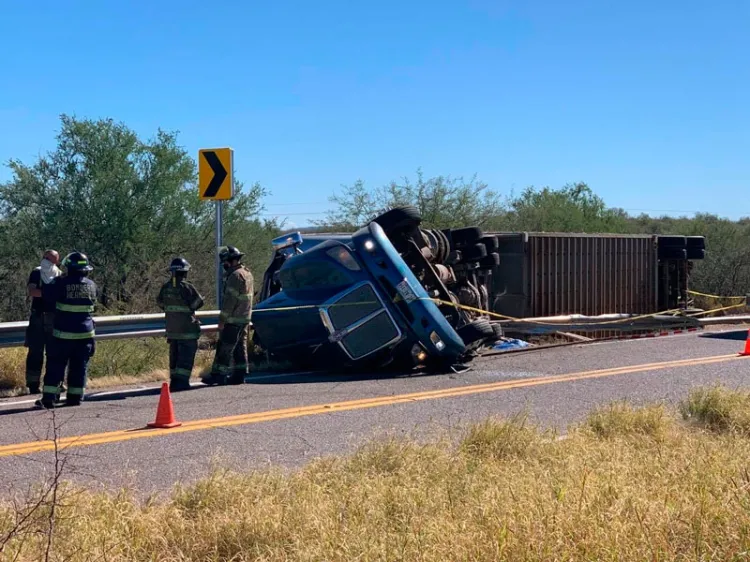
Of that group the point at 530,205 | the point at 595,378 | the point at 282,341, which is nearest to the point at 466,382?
the point at 595,378

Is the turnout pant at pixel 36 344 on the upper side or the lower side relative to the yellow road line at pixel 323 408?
upper

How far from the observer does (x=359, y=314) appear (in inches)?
449

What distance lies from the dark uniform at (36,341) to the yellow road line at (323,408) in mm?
2916

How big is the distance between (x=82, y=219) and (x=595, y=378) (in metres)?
12.2

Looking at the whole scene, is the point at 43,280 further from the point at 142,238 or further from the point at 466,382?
the point at 142,238

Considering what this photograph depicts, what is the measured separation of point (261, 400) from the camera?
9.55m

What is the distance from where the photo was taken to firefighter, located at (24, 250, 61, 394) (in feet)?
33.8

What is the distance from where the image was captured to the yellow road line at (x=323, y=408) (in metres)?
7.33

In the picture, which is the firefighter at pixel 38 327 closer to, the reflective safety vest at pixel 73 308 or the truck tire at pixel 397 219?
the reflective safety vest at pixel 73 308

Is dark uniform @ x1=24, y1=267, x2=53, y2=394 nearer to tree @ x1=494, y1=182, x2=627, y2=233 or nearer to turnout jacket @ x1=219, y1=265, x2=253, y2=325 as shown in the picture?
turnout jacket @ x1=219, y1=265, x2=253, y2=325

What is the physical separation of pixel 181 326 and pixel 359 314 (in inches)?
91.2

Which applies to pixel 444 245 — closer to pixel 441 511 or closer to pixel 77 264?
pixel 77 264

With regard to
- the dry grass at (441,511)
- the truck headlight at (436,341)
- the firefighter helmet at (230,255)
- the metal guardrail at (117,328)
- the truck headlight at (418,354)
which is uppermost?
the firefighter helmet at (230,255)

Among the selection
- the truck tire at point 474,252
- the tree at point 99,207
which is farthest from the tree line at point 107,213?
the truck tire at point 474,252
